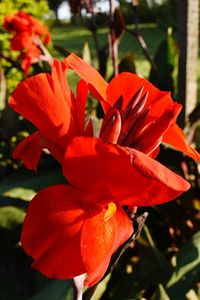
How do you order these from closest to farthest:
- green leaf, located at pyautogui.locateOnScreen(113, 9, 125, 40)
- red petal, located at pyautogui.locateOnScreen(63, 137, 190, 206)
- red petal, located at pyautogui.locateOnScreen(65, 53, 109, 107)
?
1. red petal, located at pyautogui.locateOnScreen(63, 137, 190, 206)
2. red petal, located at pyautogui.locateOnScreen(65, 53, 109, 107)
3. green leaf, located at pyautogui.locateOnScreen(113, 9, 125, 40)

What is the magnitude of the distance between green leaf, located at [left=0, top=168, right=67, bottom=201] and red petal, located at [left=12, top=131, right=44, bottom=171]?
808 mm

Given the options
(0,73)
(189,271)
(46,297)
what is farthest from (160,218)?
(0,73)

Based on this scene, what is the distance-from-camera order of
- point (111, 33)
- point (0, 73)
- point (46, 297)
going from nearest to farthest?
point (46, 297)
point (111, 33)
point (0, 73)

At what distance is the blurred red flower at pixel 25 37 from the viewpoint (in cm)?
193

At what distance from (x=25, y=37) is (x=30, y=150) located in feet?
4.56

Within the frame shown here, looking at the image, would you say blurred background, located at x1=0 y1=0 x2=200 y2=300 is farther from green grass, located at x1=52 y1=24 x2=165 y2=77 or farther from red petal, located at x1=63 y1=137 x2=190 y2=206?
green grass, located at x1=52 y1=24 x2=165 y2=77

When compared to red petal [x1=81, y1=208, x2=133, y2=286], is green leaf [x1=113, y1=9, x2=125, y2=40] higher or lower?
higher

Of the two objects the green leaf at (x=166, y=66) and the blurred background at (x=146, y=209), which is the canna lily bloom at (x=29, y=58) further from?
the green leaf at (x=166, y=66)

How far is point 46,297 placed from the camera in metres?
1.13

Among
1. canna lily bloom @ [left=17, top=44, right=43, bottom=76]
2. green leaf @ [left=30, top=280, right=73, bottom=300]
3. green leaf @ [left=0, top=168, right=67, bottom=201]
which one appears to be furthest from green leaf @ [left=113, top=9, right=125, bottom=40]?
green leaf @ [left=30, top=280, right=73, bottom=300]

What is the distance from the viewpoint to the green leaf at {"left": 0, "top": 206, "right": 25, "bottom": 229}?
4.50 feet

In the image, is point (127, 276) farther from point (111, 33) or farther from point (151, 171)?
point (151, 171)

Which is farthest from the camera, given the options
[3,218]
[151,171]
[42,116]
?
[3,218]

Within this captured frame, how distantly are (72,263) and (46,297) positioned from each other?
615 mm
